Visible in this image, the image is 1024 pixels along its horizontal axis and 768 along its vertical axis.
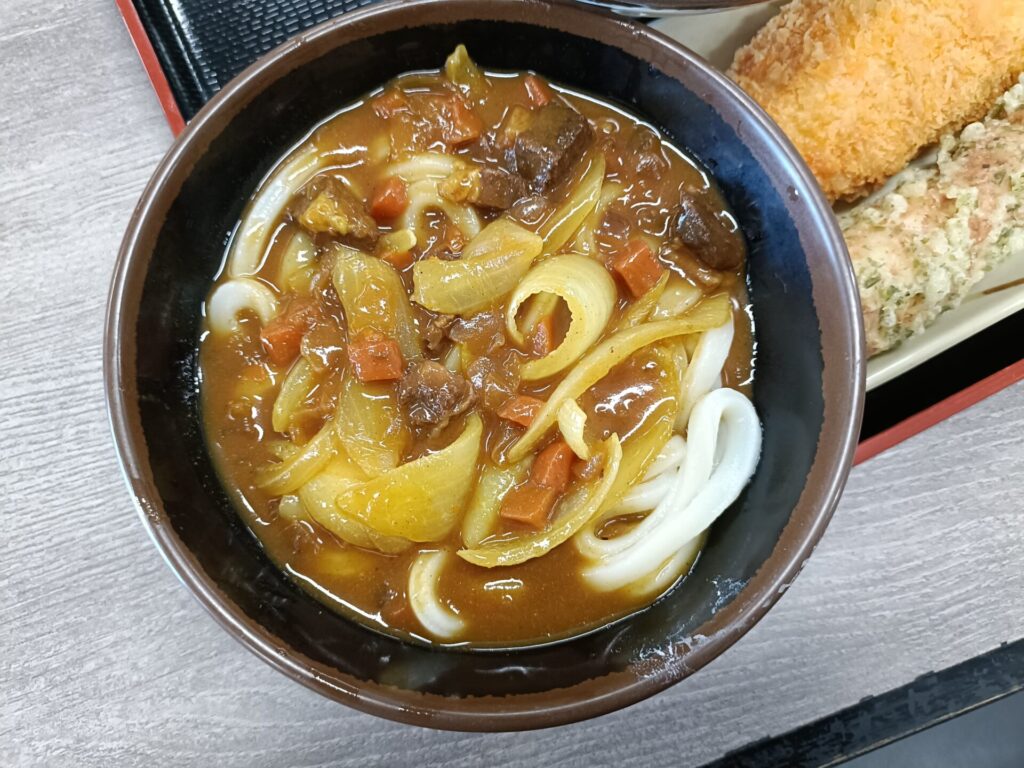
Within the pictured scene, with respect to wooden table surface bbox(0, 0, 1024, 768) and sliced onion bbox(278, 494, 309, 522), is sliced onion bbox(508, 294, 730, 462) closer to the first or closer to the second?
sliced onion bbox(278, 494, 309, 522)

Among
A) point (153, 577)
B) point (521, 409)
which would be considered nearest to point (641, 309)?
point (521, 409)

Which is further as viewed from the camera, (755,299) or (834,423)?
(755,299)

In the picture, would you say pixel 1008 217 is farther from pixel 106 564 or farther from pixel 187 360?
pixel 106 564

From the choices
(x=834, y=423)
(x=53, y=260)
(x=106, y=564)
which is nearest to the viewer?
(x=834, y=423)

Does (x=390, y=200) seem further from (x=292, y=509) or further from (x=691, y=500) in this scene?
(x=691, y=500)

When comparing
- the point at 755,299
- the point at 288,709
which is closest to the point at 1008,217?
the point at 755,299
